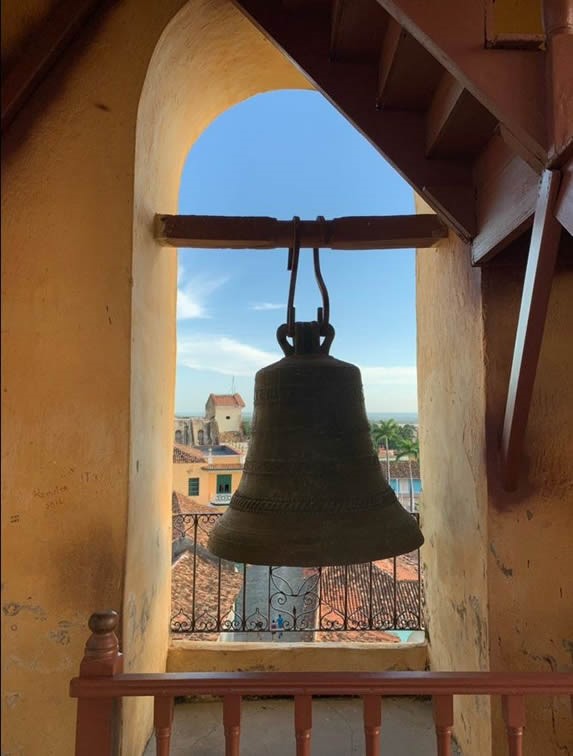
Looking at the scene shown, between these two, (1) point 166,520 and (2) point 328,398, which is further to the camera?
(1) point 166,520

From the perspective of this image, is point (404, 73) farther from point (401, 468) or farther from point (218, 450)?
point (218, 450)

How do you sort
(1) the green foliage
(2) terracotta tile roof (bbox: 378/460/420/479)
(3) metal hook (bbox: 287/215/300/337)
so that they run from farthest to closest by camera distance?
(2) terracotta tile roof (bbox: 378/460/420/479) → (1) the green foliage → (3) metal hook (bbox: 287/215/300/337)

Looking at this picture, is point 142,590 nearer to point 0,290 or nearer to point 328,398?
point 328,398

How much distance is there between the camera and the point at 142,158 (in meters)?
1.06

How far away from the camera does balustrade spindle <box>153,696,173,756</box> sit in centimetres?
71

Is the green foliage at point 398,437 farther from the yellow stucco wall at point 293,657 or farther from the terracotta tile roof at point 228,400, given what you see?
the terracotta tile roof at point 228,400

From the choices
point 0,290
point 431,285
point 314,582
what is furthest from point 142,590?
point 431,285

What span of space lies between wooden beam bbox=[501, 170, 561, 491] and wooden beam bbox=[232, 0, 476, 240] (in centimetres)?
31

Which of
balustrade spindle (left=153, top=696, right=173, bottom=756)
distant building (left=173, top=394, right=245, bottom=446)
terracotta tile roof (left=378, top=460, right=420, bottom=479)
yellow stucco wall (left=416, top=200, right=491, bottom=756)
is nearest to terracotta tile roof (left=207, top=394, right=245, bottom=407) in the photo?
distant building (left=173, top=394, right=245, bottom=446)

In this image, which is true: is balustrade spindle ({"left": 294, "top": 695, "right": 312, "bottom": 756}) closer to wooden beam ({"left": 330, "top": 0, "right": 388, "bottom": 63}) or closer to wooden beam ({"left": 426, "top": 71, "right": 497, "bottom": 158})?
wooden beam ({"left": 426, "top": 71, "right": 497, "bottom": 158})

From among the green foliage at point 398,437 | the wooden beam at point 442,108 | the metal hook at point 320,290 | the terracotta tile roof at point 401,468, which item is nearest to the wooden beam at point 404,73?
the wooden beam at point 442,108

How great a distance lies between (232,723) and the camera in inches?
28.3

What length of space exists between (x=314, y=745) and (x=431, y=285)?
1.33 m

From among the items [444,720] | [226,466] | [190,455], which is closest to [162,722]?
[444,720]
